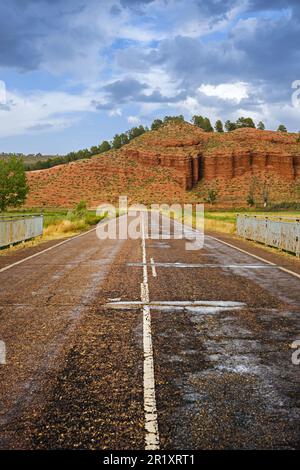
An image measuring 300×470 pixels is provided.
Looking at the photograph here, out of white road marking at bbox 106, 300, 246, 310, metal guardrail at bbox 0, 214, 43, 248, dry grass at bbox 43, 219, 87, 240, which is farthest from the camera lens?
dry grass at bbox 43, 219, 87, 240

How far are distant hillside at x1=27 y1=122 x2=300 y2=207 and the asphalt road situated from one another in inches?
4053

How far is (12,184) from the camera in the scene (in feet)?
214

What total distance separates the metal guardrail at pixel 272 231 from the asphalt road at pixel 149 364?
7.20m

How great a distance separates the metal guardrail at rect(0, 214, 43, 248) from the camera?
767 inches

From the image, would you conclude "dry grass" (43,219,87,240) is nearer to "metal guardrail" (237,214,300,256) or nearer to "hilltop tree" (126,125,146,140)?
"metal guardrail" (237,214,300,256)

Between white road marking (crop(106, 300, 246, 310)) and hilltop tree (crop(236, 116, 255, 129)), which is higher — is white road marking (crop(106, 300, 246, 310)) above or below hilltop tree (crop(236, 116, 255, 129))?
below

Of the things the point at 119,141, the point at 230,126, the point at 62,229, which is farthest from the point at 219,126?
the point at 62,229

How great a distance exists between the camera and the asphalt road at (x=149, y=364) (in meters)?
3.80

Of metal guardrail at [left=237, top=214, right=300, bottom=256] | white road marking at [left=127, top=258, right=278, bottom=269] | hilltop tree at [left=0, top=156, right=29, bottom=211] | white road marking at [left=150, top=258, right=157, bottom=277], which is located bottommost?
white road marking at [left=127, top=258, right=278, bottom=269]

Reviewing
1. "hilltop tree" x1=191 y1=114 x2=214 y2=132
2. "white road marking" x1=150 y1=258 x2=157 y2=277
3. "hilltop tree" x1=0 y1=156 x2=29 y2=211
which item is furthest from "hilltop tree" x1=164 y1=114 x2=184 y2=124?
"white road marking" x1=150 y1=258 x2=157 y2=277

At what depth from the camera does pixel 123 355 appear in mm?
5684

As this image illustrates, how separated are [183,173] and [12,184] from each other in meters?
74.5

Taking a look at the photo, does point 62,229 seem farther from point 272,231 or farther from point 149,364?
point 149,364

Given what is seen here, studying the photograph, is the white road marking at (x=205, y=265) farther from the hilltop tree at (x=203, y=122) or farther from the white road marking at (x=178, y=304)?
the hilltop tree at (x=203, y=122)
